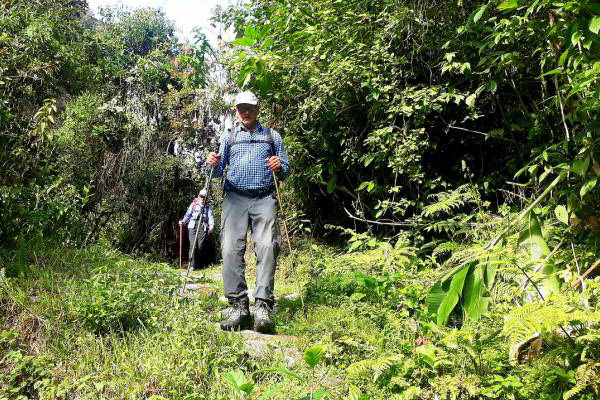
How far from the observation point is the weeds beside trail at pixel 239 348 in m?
2.54

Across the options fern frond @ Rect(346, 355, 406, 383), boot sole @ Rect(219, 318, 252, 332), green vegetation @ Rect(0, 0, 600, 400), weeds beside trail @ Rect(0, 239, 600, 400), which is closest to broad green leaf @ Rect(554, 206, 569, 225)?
green vegetation @ Rect(0, 0, 600, 400)

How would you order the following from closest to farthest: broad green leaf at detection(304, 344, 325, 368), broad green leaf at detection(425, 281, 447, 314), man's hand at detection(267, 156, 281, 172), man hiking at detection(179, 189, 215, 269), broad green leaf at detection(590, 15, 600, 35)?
1. broad green leaf at detection(304, 344, 325, 368)
2. broad green leaf at detection(590, 15, 600, 35)
3. broad green leaf at detection(425, 281, 447, 314)
4. man's hand at detection(267, 156, 281, 172)
5. man hiking at detection(179, 189, 215, 269)

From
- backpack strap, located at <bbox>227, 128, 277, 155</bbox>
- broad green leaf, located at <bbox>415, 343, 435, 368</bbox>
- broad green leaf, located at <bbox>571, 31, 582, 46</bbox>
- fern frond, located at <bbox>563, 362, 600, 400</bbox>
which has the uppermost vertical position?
broad green leaf, located at <bbox>571, 31, 582, 46</bbox>

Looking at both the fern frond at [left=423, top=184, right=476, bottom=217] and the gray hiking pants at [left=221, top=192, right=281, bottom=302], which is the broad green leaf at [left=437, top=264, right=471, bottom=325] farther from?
the gray hiking pants at [left=221, top=192, right=281, bottom=302]

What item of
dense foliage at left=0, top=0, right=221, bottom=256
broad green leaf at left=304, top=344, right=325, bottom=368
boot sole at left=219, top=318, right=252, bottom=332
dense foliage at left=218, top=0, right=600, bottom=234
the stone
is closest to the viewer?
broad green leaf at left=304, top=344, right=325, bottom=368

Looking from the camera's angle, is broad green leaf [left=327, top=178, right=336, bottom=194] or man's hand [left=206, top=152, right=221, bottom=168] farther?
broad green leaf [left=327, top=178, right=336, bottom=194]

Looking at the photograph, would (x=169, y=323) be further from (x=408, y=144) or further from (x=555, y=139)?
(x=555, y=139)

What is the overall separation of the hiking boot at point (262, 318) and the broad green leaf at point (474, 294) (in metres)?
2.13

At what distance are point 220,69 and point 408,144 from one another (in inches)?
342

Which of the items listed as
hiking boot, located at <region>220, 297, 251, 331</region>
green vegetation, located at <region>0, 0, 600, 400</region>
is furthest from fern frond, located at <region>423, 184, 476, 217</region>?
hiking boot, located at <region>220, 297, 251, 331</region>

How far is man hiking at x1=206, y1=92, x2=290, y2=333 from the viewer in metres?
4.25

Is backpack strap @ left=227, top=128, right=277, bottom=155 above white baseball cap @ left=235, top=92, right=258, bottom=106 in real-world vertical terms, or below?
below

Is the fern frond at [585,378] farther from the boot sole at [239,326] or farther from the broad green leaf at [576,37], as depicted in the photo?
the boot sole at [239,326]

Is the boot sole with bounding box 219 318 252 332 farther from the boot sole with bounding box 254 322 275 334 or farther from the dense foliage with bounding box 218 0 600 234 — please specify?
the dense foliage with bounding box 218 0 600 234
